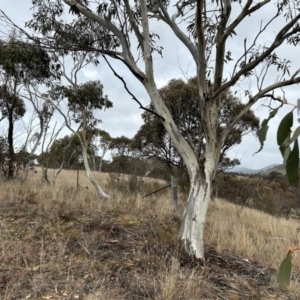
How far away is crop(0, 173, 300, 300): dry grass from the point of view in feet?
11.0

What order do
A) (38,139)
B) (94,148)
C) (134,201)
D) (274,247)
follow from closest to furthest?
(274,247)
(134,201)
(38,139)
(94,148)

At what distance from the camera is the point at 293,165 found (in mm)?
1356

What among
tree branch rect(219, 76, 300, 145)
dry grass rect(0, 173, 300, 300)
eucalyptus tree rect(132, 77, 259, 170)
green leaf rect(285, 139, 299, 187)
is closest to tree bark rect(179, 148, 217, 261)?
dry grass rect(0, 173, 300, 300)

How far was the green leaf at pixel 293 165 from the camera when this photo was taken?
50.8 inches

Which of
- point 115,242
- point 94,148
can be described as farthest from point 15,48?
point 94,148

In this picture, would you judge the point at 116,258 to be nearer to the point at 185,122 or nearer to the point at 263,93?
the point at 263,93

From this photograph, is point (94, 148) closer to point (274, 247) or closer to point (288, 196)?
point (288, 196)

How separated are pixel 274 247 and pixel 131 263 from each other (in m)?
3.18

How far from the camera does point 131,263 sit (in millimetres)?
4156

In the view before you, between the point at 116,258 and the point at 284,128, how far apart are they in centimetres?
344

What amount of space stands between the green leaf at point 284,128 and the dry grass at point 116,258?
956mm

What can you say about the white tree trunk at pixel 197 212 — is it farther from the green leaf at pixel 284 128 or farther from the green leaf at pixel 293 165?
the green leaf at pixel 284 128

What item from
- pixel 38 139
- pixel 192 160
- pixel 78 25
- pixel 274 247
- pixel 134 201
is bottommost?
pixel 274 247

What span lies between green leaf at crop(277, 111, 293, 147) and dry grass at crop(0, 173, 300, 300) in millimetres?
956
